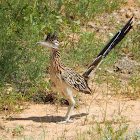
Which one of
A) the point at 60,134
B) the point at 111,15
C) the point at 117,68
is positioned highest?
the point at 111,15

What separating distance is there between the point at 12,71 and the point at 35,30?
110 cm

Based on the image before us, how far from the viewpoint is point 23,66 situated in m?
6.68

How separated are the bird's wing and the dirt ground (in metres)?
0.33

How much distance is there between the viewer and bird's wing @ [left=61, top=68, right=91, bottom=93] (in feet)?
18.6

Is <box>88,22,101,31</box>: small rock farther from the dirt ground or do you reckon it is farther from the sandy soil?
the sandy soil

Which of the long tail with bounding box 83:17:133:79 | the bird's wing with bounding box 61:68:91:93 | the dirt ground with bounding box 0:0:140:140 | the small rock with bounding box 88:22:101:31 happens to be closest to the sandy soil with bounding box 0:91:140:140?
the dirt ground with bounding box 0:0:140:140

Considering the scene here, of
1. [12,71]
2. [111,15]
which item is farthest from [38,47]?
[111,15]

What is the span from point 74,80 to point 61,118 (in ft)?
2.49

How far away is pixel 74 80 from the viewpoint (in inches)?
231

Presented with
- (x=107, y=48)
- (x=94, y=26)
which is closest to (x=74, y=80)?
(x=107, y=48)

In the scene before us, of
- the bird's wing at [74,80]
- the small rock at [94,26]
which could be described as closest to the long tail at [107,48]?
the bird's wing at [74,80]

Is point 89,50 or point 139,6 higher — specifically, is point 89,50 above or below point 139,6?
below

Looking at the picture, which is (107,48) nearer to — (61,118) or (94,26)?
(61,118)

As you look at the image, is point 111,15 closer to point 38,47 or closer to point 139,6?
point 139,6
